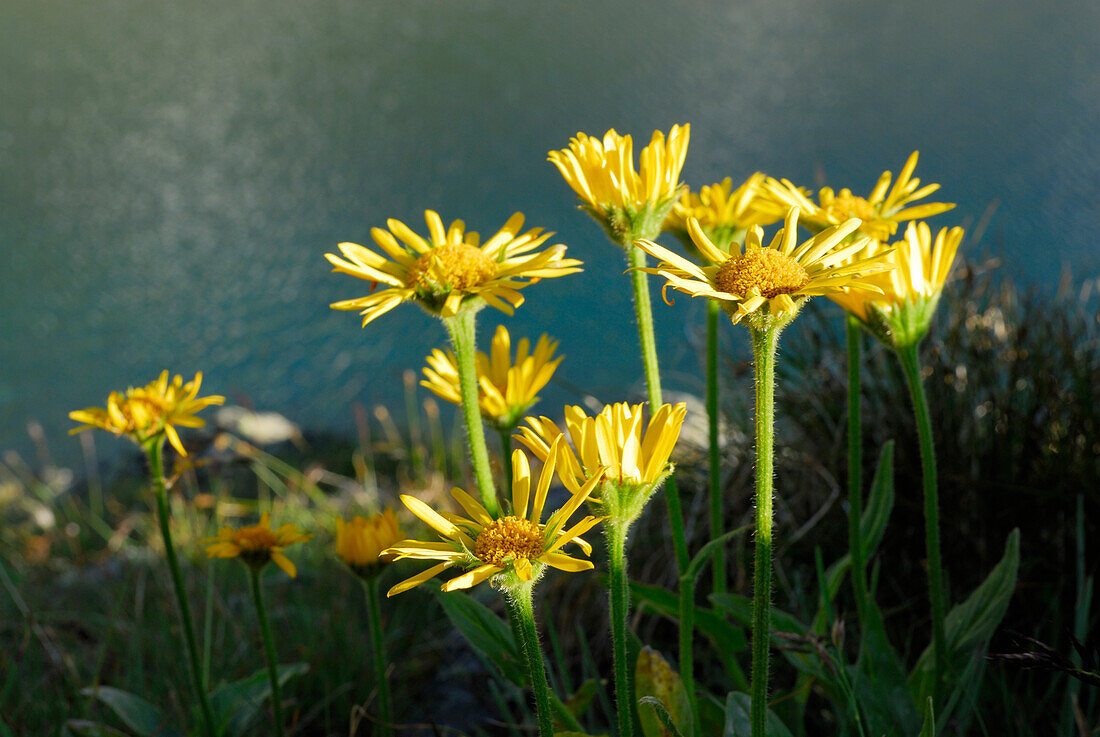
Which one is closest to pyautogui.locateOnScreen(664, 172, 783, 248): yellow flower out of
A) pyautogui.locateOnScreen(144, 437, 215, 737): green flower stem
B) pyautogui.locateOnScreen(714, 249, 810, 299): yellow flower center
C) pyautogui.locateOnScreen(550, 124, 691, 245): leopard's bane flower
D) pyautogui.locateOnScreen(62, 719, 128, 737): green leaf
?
pyautogui.locateOnScreen(550, 124, 691, 245): leopard's bane flower

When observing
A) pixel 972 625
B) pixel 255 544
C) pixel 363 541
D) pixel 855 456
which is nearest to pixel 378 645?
pixel 363 541

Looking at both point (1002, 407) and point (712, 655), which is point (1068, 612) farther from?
point (712, 655)

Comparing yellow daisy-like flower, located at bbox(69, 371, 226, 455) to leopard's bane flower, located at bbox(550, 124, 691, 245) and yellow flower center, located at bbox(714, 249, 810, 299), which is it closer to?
leopard's bane flower, located at bbox(550, 124, 691, 245)

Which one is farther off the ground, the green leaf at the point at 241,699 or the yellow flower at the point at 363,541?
the yellow flower at the point at 363,541

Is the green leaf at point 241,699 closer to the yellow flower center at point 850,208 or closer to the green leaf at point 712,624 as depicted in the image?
the green leaf at point 712,624

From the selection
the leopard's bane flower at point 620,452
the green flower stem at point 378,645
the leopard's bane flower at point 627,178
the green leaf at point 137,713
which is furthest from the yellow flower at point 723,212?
the green leaf at point 137,713

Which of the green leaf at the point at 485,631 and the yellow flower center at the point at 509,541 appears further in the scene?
the green leaf at the point at 485,631
